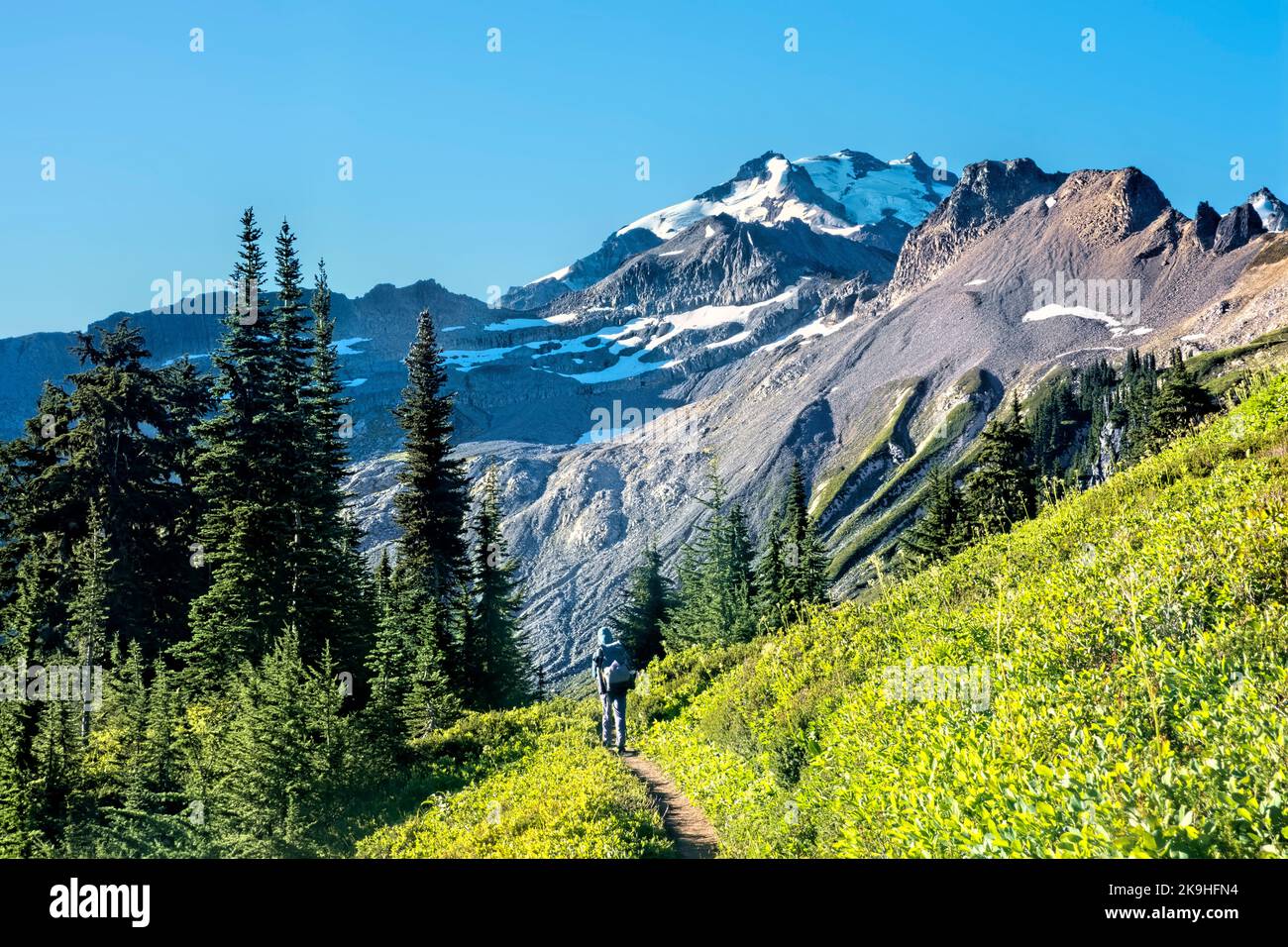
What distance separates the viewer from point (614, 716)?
19141 millimetres

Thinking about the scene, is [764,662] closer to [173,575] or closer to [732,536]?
[173,575]

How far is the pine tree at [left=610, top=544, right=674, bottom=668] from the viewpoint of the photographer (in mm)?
64688

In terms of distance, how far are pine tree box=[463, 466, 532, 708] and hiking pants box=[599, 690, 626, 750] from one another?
1308 centimetres

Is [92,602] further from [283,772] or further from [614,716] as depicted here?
[614,716]

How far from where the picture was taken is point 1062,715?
7633 mm

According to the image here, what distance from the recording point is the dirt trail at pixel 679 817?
12.0m

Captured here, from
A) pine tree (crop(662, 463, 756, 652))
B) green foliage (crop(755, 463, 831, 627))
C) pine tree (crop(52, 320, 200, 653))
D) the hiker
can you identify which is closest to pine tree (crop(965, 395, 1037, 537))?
green foliage (crop(755, 463, 831, 627))

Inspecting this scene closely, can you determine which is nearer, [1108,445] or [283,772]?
[283,772]

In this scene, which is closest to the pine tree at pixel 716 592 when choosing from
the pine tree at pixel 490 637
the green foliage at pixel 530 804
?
the pine tree at pixel 490 637

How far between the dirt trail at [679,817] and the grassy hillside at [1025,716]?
27cm

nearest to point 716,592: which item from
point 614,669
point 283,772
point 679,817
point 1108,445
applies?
point 614,669

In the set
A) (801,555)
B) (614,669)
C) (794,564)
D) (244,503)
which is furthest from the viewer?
(794,564)

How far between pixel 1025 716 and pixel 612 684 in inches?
466
